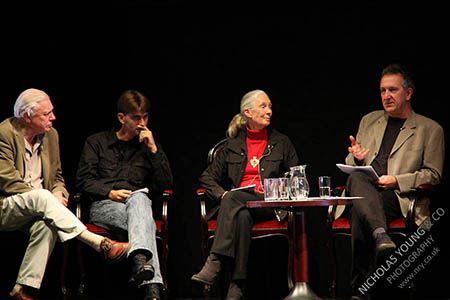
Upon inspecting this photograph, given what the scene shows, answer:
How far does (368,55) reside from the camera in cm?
508

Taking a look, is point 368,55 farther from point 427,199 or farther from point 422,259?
point 422,259

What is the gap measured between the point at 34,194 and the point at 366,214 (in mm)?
2190

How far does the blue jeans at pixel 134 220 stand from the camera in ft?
→ 13.5

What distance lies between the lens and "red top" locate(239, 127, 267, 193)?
16.0 ft

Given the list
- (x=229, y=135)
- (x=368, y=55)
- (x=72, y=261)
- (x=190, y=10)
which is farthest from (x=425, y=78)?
(x=72, y=261)

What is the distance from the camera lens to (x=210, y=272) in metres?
4.11

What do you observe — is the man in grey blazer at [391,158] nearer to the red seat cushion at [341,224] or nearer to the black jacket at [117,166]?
the red seat cushion at [341,224]

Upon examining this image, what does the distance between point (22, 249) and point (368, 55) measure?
3.20 meters

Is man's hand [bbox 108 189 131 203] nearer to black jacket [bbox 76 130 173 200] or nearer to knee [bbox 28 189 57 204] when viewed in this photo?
black jacket [bbox 76 130 173 200]

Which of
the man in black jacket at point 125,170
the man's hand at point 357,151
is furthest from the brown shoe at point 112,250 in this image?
the man's hand at point 357,151

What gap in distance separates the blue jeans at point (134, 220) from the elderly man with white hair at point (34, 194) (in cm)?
14

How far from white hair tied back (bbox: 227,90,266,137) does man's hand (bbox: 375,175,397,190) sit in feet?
4.02

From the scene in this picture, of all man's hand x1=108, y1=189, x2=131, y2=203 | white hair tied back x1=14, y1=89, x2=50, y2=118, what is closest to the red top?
man's hand x1=108, y1=189, x2=131, y2=203

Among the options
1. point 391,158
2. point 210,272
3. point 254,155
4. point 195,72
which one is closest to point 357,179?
point 391,158
